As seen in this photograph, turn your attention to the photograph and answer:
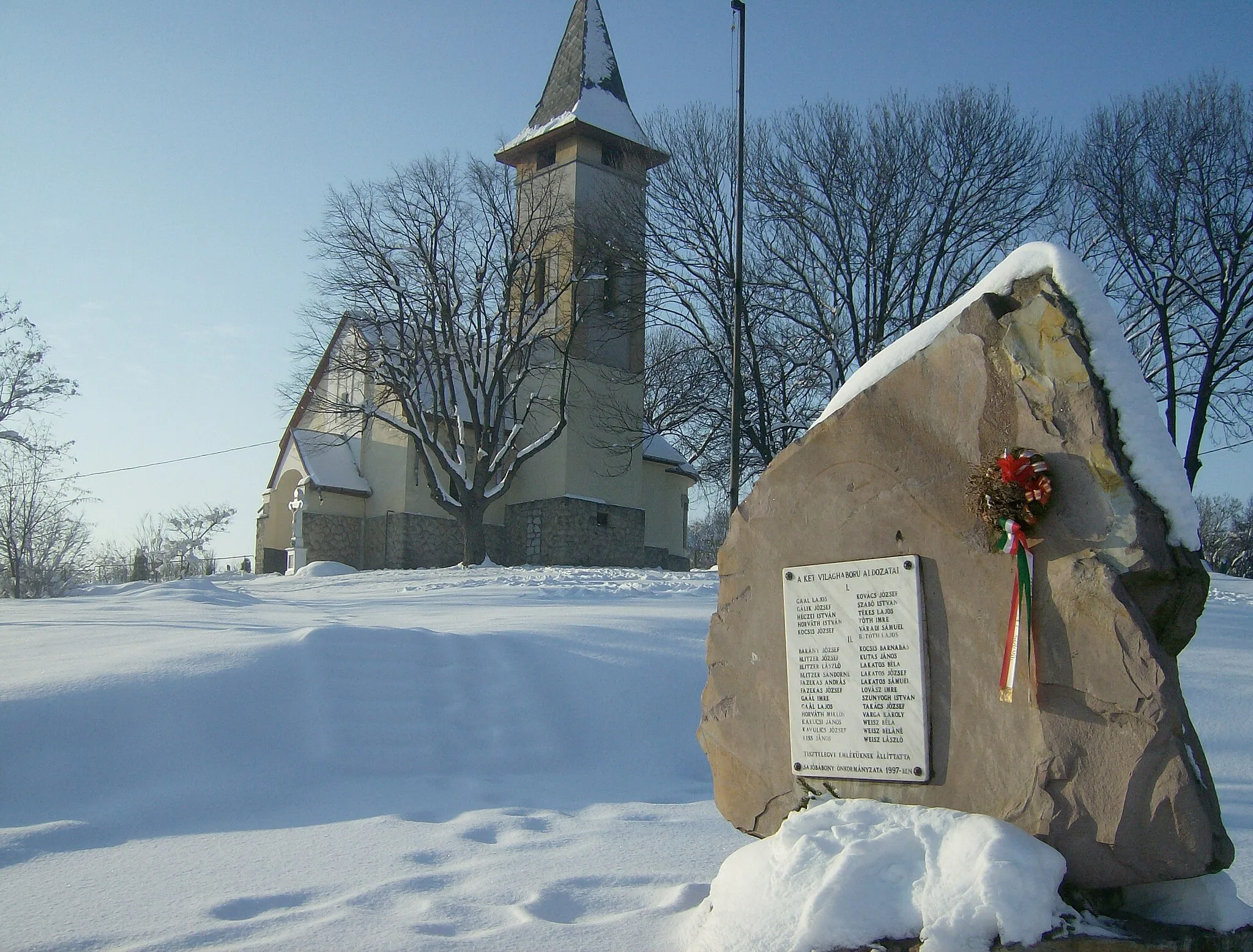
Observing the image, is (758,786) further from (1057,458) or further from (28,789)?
(28,789)

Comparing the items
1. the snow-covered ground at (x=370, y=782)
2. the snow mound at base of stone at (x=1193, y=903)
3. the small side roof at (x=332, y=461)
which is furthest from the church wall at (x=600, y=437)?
the snow mound at base of stone at (x=1193, y=903)

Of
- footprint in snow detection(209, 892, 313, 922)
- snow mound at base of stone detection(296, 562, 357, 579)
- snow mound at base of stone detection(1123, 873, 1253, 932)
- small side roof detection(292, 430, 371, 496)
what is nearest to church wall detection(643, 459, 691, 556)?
small side roof detection(292, 430, 371, 496)

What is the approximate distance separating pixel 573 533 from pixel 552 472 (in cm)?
189

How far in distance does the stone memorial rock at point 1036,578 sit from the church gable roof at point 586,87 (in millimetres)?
23726

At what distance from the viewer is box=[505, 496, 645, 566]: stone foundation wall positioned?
86.3 feet

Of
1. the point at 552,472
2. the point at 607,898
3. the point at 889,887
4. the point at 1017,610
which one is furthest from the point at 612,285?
the point at 889,887

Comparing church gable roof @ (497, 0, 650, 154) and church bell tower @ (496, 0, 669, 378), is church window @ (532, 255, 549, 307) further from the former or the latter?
church gable roof @ (497, 0, 650, 154)

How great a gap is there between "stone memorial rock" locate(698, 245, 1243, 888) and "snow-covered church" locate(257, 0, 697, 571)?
2087 cm

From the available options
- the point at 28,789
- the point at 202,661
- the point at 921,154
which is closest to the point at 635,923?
Answer: the point at 28,789

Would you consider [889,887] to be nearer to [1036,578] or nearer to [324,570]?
[1036,578]

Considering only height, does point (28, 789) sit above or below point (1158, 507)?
below

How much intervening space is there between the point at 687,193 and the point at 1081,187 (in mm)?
8759

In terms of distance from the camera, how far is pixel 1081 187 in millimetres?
21516

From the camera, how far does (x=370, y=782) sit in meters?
5.72
